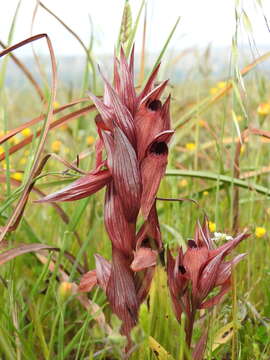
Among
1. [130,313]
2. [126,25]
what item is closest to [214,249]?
[130,313]

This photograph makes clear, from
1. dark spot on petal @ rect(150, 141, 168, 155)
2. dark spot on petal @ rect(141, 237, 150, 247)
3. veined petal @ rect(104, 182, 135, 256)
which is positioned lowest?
dark spot on petal @ rect(141, 237, 150, 247)

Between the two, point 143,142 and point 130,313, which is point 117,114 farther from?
point 130,313

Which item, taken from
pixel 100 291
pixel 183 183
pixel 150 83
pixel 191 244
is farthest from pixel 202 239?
pixel 183 183

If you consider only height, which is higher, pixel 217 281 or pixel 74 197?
pixel 74 197

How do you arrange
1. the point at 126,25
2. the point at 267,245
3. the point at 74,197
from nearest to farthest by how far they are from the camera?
the point at 74,197 < the point at 126,25 < the point at 267,245

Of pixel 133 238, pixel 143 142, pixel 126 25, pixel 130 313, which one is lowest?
pixel 130 313

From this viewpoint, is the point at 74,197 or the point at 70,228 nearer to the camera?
the point at 74,197

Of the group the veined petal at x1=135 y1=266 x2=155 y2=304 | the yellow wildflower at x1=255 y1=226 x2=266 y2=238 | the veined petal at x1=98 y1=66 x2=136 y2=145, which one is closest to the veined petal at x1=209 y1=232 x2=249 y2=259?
the veined petal at x1=135 y1=266 x2=155 y2=304

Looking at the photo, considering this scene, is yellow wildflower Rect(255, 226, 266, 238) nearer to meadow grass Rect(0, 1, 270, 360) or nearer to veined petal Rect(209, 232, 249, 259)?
meadow grass Rect(0, 1, 270, 360)
